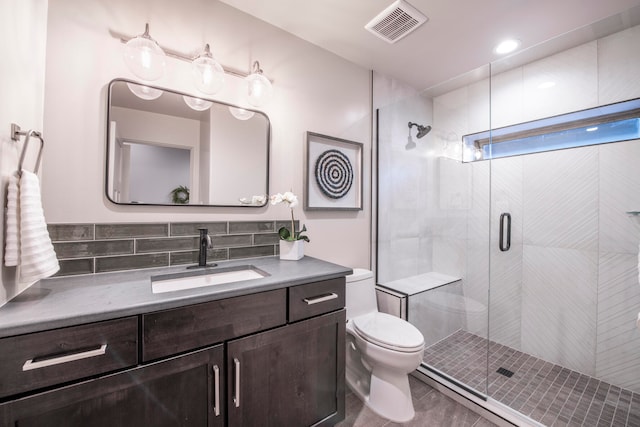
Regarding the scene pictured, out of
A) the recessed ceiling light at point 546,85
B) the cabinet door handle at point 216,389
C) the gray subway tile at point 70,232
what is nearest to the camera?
the cabinet door handle at point 216,389

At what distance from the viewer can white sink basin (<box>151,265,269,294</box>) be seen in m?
1.27

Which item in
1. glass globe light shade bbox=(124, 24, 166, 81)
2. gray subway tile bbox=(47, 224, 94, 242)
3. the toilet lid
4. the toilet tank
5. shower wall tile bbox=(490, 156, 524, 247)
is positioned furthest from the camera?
shower wall tile bbox=(490, 156, 524, 247)

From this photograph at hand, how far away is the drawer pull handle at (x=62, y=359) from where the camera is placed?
722 millimetres

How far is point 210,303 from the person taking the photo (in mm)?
1002

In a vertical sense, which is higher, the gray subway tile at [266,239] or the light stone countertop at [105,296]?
the gray subway tile at [266,239]

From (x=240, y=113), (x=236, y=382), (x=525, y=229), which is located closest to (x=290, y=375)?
(x=236, y=382)

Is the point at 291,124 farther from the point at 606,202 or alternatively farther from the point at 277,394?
the point at 606,202

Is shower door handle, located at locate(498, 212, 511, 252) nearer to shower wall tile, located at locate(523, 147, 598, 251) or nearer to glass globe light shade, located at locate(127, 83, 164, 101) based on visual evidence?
shower wall tile, located at locate(523, 147, 598, 251)

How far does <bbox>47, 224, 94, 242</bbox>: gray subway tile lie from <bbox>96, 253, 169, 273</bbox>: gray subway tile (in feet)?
0.43

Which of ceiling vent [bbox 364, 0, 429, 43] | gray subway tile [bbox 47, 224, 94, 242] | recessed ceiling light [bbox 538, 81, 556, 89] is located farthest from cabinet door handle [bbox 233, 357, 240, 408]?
recessed ceiling light [bbox 538, 81, 556, 89]

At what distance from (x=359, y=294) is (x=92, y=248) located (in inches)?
63.4

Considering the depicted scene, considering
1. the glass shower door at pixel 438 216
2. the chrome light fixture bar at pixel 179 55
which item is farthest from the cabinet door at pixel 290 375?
the chrome light fixture bar at pixel 179 55

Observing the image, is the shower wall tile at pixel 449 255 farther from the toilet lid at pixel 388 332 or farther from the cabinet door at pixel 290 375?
the cabinet door at pixel 290 375

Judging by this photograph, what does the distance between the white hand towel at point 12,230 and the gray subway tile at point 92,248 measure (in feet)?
1.22
